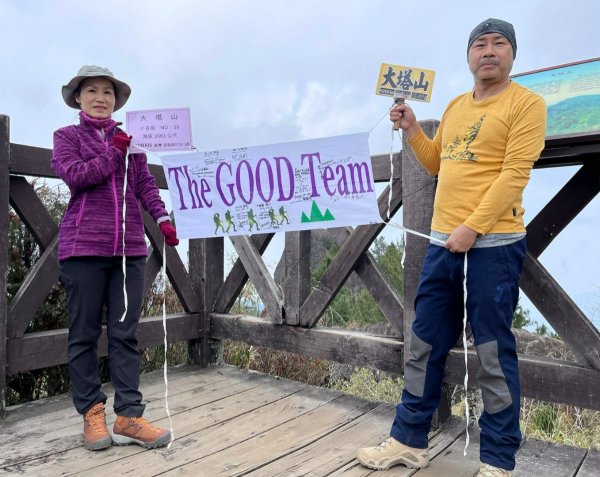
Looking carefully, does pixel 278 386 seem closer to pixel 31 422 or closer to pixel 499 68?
pixel 31 422

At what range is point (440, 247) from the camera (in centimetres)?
232

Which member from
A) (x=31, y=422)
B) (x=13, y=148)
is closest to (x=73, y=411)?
(x=31, y=422)

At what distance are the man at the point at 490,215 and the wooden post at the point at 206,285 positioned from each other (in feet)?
7.39

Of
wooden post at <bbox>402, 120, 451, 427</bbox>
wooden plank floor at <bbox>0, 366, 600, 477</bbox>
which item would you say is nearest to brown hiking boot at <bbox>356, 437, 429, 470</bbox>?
wooden plank floor at <bbox>0, 366, 600, 477</bbox>

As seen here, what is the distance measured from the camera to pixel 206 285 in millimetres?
4230

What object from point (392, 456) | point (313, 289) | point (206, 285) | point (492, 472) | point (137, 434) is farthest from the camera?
point (206, 285)

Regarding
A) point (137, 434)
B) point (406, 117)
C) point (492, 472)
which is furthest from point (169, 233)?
point (492, 472)

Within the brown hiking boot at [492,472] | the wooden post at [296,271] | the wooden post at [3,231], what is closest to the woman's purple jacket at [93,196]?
the wooden post at [3,231]

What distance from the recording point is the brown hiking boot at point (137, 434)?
263 centimetres

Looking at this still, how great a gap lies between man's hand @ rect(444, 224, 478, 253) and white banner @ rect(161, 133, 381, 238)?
640mm

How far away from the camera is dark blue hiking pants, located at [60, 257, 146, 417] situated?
2.62 meters

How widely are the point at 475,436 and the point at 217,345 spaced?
6.92 feet

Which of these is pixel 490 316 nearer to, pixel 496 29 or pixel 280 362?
pixel 496 29

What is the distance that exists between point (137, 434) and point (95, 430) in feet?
0.67
